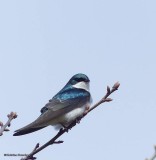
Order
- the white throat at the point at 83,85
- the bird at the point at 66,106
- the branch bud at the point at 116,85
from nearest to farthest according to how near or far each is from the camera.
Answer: the branch bud at the point at 116,85 < the bird at the point at 66,106 < the white throat at the point at 83,85

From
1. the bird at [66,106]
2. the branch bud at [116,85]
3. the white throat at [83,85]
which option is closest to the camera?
the branch bud at [116,85]

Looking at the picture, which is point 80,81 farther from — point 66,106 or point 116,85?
point 116,85

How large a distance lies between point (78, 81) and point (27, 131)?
2787mm

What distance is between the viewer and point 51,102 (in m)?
7.16

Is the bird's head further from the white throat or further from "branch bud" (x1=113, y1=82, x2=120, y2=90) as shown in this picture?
"branch bud" (x1=113, y1=82, x2=120, y2=90)

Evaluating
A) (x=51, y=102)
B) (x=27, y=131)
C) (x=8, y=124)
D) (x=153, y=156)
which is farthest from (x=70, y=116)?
(x=153, y=156)

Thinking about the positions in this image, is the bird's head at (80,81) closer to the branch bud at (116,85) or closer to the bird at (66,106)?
the bird at (66,106)

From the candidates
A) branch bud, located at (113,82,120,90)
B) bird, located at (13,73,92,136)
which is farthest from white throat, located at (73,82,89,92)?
branch bud, located at (113,82,120,90)

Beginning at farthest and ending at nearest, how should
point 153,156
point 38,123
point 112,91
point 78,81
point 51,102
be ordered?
1. point 78,81
2. point 51,102
3. point 38,123
4. point 112,91
5. point 153,156

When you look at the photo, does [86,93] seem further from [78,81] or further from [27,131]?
[27,131]

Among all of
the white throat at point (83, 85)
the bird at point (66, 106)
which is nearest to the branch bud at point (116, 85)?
the bird at point (66, 106)

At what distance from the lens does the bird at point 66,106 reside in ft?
19.7

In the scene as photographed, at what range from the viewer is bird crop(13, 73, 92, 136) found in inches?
237

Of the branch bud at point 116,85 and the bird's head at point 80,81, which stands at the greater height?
the bird's head at point 80,81
